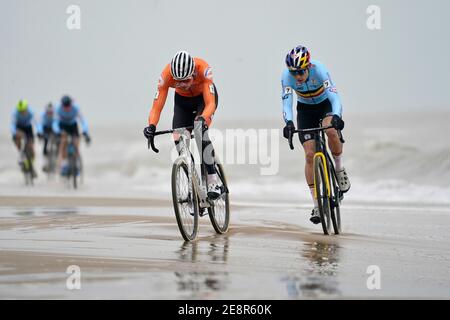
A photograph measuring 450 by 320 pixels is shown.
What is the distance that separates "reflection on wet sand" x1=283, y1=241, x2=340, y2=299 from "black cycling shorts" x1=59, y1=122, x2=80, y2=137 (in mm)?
12353

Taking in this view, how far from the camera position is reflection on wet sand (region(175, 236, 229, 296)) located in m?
5.85

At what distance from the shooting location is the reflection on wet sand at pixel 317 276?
5801mm

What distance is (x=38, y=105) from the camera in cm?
8738

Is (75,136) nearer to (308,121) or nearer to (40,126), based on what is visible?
(40,126)

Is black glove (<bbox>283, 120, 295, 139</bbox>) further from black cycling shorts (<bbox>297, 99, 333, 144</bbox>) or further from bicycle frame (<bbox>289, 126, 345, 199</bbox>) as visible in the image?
black cycling shorts (<bbox>297, 99, 333, 144</bbox>)

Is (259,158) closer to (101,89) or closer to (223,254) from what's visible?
(223,254)

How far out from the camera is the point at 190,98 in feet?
31.1

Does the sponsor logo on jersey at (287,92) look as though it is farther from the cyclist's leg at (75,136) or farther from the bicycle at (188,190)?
the cyclist's leg at (75,136)

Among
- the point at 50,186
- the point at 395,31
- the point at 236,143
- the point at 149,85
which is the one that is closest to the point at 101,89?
the point at 149,85

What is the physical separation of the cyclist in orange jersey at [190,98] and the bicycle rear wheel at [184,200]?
16.3 inches

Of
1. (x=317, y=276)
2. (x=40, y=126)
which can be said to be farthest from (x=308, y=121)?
(x=40, y=126)

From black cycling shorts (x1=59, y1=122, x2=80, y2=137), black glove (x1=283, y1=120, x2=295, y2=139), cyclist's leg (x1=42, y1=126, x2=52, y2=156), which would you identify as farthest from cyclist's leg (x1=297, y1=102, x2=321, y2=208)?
cyclist's leg (x1=42, y1=126, x2=52, y2=156)

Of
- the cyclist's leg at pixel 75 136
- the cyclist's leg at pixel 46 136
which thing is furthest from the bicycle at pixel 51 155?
the cyclist's leg at pixel 75 136

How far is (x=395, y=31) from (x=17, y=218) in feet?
257
